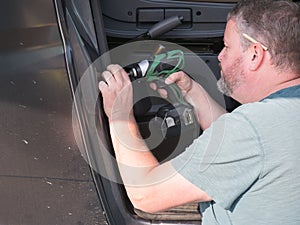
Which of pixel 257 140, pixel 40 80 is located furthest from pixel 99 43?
pixel 257 140

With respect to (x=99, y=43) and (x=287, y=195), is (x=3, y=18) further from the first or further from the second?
(x=287, y=195)

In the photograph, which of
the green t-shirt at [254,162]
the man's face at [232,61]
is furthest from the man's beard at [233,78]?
the green t-shirt at [254,162]

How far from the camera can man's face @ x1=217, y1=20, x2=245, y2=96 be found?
1.43 m

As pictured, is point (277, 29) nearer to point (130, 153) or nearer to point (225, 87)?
point (225, 87)

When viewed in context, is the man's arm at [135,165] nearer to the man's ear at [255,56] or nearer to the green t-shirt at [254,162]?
the green t-shirt at [254,162]

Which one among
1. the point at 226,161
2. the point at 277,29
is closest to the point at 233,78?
the point at 277,29

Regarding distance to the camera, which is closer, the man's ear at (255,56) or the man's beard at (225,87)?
the man's ear at (255,56)

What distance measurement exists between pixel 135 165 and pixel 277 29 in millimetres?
492

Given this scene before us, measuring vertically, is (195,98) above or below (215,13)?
below

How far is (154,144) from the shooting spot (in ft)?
5.65

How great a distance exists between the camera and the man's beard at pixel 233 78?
1438 millimetres

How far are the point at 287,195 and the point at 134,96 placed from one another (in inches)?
21.2

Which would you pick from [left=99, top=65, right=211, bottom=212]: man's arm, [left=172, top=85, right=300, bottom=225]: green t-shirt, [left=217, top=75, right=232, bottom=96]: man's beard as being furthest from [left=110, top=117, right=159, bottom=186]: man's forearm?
[left=217, top=75, right=232, bottom=96]: man's beard

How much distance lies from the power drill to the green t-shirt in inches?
14.6
